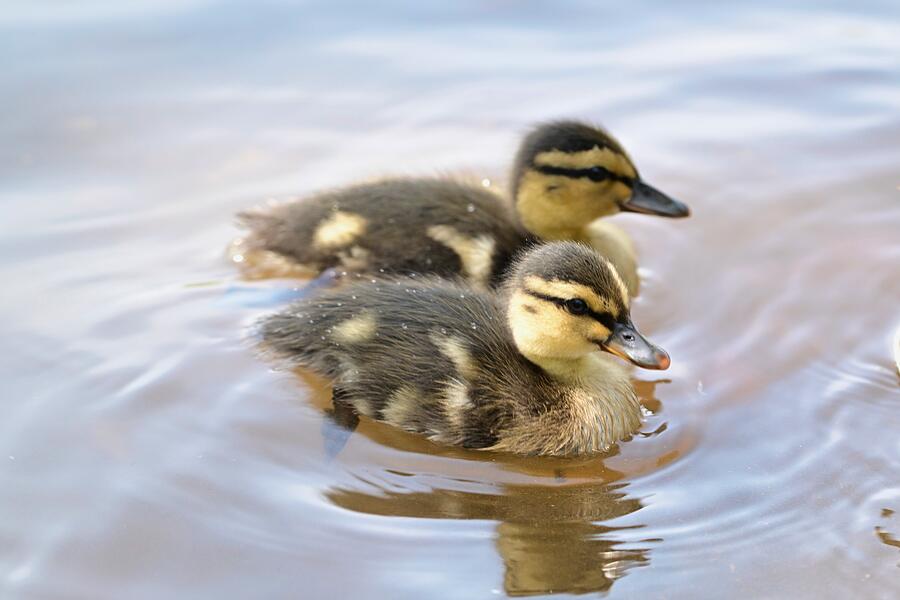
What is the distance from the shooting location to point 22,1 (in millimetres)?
5996

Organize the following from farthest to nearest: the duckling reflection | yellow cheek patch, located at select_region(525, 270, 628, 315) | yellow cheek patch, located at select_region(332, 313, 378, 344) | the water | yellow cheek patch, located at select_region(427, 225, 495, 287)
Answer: yellow cheek patch, located at select_region(427, 225, 495, 287), yellow cheek patch, located at select_region(332, 313, 378, 344), yellow cheek patch, located at select_region(525, 270, 628, 315), the water, the duckling reflection

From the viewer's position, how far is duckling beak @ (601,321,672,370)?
3.39m

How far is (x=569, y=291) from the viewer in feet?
11.0

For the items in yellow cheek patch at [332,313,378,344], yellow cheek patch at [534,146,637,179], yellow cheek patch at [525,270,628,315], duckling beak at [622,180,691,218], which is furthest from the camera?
duckling beak at [622,180,691,218]

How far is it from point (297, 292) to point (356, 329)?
2.33 ft

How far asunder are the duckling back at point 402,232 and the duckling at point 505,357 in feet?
1.63

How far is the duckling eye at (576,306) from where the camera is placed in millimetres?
3371

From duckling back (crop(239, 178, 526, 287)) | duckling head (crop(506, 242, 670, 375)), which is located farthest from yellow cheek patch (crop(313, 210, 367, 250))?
duckling head (crop(506, 242, 670, 375))

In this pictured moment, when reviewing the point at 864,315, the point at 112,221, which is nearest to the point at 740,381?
the point at 864,315

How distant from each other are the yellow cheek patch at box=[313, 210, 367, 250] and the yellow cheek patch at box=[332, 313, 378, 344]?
2.06 feet

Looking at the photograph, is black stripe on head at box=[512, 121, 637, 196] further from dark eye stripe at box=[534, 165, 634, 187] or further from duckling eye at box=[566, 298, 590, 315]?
duckling eye at box=[566, 298, 590, 315]

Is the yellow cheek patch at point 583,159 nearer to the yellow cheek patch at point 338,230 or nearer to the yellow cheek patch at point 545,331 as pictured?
the yellow cheek patch at point 338,230

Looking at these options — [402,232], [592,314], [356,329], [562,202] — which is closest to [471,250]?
[402,232]

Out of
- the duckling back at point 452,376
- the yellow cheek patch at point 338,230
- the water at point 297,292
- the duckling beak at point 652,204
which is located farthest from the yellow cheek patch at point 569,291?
the duckling beak at point 652,204
